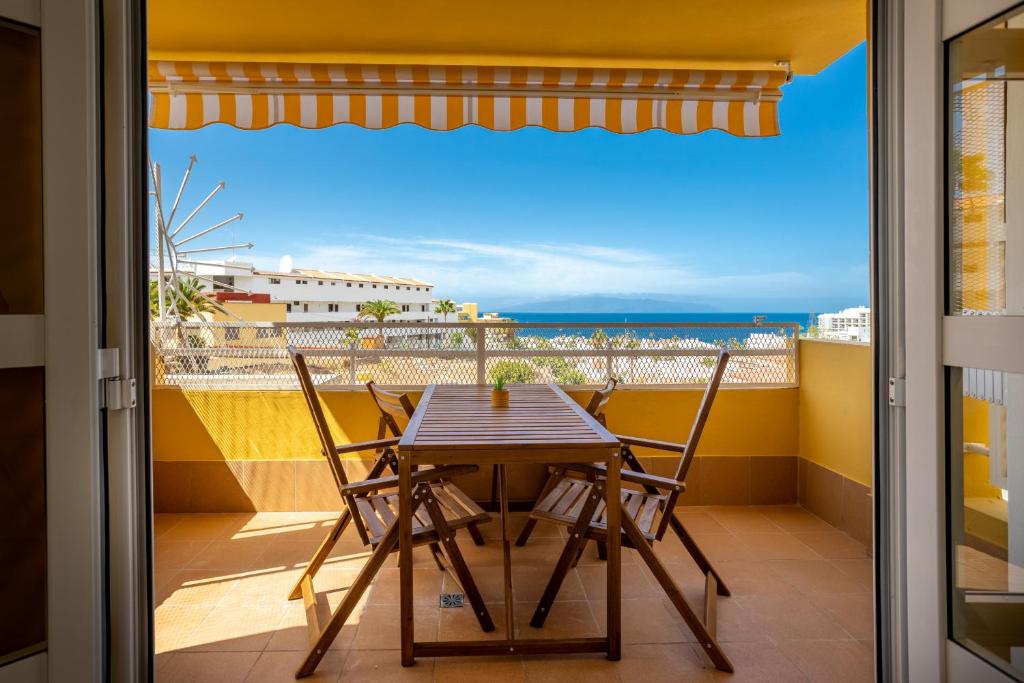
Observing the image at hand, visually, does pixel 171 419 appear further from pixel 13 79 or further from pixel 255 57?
pixel 13 79

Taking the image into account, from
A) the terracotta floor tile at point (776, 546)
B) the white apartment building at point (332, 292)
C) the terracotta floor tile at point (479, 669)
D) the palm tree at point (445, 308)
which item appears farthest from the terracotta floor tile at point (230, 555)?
the white apartment building at point (332, 292)

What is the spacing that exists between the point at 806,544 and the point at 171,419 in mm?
4332

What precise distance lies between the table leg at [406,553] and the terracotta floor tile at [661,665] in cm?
83

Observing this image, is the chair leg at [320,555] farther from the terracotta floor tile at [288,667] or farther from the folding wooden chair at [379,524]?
the terracotta floor tile at [288,667]

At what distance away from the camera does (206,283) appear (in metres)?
36.3

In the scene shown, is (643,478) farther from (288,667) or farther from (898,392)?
(288,667)

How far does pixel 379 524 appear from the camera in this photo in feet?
9.57

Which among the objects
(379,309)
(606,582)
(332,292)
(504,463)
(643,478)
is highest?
(332,292)

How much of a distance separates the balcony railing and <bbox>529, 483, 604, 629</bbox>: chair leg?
212cm

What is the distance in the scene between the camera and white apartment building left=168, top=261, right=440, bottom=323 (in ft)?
150

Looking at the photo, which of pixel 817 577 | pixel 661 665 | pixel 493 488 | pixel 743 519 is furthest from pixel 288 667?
pixel 743 519

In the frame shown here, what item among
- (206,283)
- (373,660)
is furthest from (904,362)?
(206,283)

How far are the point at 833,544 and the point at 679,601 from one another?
188cm

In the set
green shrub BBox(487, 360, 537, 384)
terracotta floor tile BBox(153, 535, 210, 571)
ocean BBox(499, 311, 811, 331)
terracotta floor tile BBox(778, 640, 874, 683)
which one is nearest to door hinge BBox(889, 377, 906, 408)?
terracotta floor tile BBox(778, 640, 874, 683)
